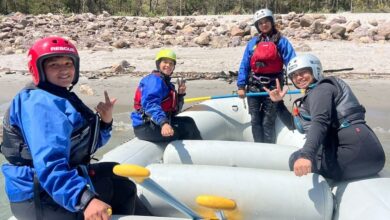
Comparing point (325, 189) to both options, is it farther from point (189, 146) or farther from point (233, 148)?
point (189, 146)

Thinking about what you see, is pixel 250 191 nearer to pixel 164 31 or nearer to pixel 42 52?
pixel 42 52

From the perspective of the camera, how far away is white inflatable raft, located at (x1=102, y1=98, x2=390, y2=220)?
2170 millimetres

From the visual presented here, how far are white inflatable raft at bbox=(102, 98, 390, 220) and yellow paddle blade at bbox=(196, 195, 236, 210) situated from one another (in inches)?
14.2

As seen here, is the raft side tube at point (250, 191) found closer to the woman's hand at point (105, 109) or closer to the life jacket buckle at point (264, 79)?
the woman's hand at point (105, 109)

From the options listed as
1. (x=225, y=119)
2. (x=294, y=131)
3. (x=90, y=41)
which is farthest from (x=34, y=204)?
(x=90, y=41)

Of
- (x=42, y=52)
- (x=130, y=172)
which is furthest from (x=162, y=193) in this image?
(x=42, y=52)

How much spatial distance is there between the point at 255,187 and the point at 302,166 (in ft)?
0.99

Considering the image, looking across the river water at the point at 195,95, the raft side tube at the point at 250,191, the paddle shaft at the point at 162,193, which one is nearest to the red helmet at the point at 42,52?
the paddle shaft at the point at 162,193

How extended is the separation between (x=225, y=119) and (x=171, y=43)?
952 cm

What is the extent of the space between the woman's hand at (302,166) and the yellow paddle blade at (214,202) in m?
0.39

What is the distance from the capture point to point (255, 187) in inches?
89.6

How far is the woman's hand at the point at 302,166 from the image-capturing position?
2068 millimetres

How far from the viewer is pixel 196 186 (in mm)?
2377

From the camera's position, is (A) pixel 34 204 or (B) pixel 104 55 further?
(B) pixel 104 55
